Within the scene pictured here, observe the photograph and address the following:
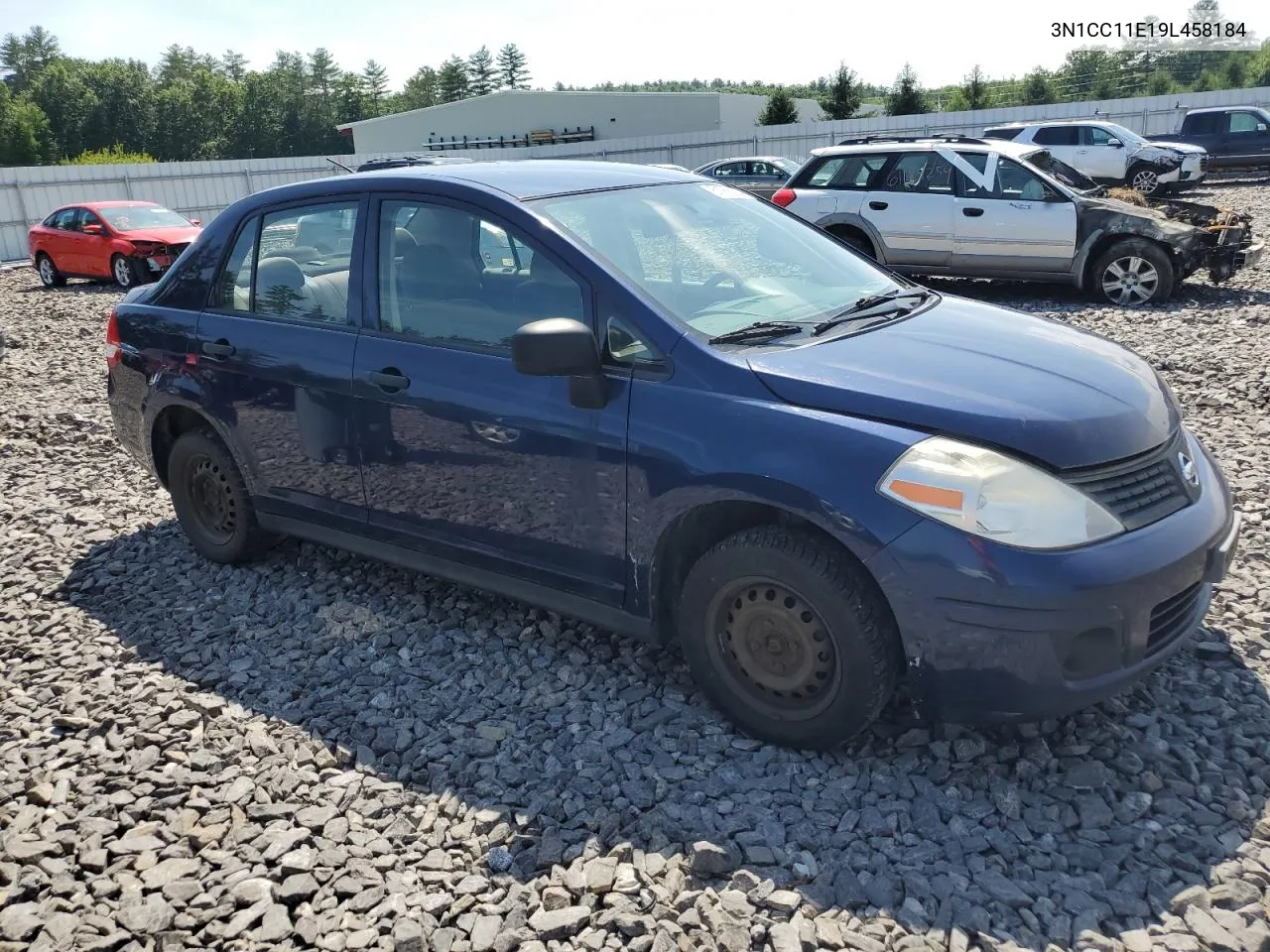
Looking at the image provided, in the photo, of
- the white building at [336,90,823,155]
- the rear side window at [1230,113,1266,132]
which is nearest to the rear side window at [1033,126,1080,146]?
the rear side window at [1230,113,1266,132]

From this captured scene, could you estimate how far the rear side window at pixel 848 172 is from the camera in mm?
11742

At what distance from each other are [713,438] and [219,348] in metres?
2.61

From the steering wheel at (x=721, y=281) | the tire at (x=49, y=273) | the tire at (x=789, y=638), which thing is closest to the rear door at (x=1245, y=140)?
the tire at (x=49, y=273)

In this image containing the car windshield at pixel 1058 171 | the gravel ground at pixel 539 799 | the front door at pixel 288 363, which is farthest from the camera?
the car windshield at pixel 1058 171

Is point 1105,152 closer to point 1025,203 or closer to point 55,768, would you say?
point 1025,203

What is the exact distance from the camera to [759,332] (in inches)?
137

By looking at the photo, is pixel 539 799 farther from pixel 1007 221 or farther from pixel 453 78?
pixel 453 78

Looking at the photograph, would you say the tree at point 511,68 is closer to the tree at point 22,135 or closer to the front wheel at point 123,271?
the tree at point 22,135

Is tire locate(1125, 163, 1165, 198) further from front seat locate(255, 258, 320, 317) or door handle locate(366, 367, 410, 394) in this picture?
door handle locate(366, 367, 410, 394)

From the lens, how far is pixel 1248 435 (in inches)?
242

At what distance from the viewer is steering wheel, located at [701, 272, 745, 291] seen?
373cm

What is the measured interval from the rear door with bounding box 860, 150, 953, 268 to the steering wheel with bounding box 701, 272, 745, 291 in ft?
27.1

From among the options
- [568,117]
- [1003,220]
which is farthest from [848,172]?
[568,117]

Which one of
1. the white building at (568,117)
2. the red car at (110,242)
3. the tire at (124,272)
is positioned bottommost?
the tire at (124,272)
